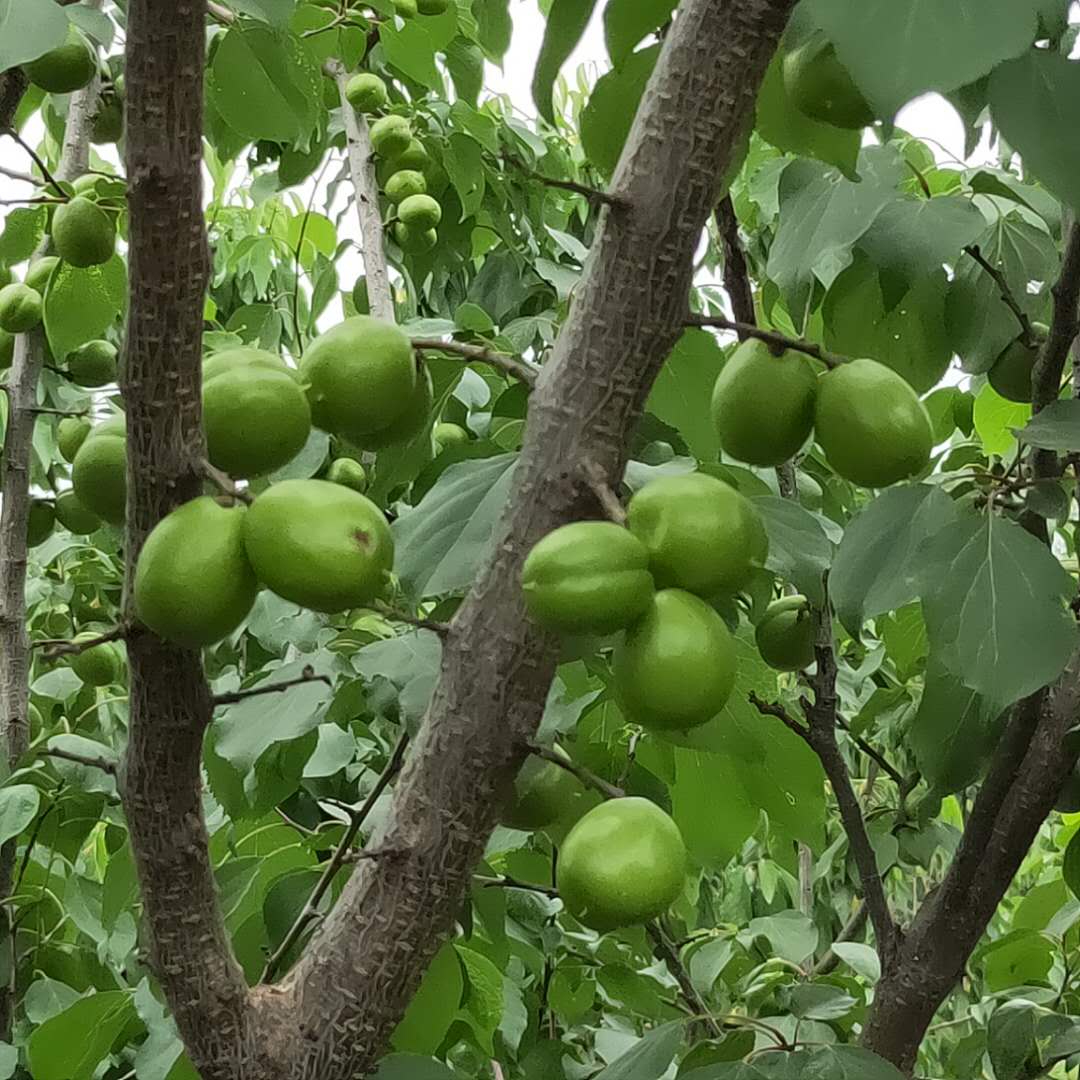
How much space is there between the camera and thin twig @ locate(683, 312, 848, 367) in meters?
0.67

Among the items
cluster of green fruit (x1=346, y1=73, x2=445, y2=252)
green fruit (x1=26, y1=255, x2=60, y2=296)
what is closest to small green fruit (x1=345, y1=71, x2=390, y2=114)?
cluster of green fruit (x1=346, y1=73, x2=445, y2=252)

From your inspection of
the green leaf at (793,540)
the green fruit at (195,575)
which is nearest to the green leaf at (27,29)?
the green fruit at (195,575)

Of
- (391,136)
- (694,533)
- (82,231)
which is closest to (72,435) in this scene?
(82,231)

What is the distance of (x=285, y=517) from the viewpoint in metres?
0.57

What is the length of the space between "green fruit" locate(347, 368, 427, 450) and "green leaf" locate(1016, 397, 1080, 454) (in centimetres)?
37

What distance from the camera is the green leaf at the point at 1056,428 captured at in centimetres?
79

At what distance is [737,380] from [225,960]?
42 cm

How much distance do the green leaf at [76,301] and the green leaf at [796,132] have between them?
0.80 m

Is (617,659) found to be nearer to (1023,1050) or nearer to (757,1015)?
(1023,1050)

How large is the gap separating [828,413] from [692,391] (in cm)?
35

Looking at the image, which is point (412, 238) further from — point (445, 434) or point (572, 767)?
point (572, 767)

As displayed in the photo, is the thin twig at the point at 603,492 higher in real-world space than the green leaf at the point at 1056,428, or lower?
lower

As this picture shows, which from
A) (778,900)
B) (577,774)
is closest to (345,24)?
(577,774)

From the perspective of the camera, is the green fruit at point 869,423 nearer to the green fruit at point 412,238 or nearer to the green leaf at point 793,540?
the green leaf at point 793,540
